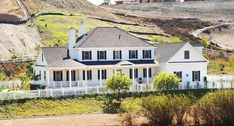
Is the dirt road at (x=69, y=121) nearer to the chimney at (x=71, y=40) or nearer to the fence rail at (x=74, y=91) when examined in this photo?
the fence rail at (x=74, y=91)

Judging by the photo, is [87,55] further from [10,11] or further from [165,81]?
[10,11]

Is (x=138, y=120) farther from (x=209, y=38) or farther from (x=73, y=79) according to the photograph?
(x=209, y=38)

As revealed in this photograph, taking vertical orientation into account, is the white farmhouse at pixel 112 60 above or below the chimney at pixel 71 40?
below

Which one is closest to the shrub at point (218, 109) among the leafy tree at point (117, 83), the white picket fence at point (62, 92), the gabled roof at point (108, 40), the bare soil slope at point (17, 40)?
the leafy tree at point (117, 83)

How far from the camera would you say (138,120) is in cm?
4659

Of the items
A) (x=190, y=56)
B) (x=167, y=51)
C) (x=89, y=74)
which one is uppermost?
(x=167, y=51)

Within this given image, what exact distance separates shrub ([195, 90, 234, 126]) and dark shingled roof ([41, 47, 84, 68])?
18677 mm

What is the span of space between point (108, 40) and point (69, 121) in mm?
18585

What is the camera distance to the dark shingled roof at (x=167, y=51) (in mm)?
63688

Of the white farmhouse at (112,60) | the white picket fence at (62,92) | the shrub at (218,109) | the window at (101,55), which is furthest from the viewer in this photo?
the window at (101,55)

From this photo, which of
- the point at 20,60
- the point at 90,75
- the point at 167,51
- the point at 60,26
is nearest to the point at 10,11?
the point at 60,26

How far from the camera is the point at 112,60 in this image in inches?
2495

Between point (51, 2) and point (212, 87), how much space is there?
63.1 meters

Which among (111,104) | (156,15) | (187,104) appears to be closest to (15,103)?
(111,104)
